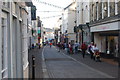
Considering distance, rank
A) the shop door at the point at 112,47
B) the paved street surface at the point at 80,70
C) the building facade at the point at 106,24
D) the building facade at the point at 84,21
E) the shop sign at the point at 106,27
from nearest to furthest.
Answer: the paved street surface at the point at 80,70 → the shop sign at the point at 106,27 → the building facade at the point at 106,24 → the shop door at the point at 112,47 → the building facade at the point at 84,21

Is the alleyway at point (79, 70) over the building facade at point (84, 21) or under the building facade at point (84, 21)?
under

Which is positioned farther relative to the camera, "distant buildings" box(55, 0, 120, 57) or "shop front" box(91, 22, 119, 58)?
"shop front" box(91, 22, 119, 58)

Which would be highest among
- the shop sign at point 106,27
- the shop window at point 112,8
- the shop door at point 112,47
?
the shop window at point 112,8

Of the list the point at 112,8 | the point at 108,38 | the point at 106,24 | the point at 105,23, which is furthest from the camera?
the point at 108,38

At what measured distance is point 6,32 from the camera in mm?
6191

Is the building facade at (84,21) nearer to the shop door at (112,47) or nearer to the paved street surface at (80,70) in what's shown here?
the shop door at (112,47)

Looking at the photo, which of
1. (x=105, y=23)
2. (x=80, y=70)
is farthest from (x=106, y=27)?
(x=80, y=70)

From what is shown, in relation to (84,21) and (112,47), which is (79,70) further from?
(84,21)

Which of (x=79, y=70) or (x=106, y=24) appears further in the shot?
(x=106, y=24)

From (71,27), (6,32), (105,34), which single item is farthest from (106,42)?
(71,27)

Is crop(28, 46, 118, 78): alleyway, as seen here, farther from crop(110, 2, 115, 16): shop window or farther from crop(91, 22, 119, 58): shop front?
crop(110, 2, 115, 16): shop window

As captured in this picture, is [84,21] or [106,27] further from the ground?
[84,21]

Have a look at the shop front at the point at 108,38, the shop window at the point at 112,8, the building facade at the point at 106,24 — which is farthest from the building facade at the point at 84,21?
the shop window at the point at 112,8

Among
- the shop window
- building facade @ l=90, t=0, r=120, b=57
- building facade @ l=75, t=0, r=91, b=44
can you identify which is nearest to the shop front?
building facade @ l=90, t=0, r=120, b=57
